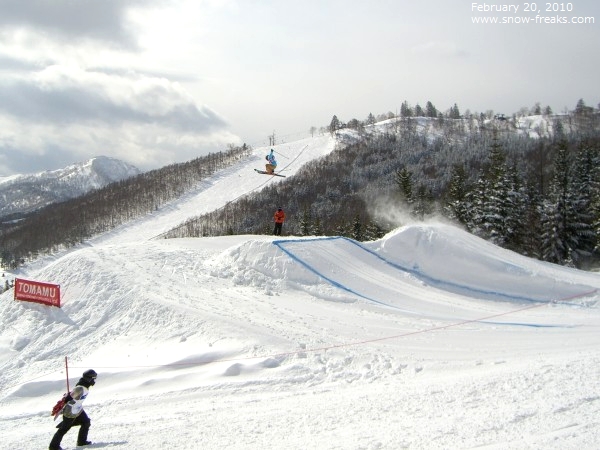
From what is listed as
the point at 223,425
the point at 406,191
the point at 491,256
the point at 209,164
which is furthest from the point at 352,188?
the point at 223,425

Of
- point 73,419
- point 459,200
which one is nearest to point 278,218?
point 73,419

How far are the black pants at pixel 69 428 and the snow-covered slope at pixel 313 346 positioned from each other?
0.23 meters

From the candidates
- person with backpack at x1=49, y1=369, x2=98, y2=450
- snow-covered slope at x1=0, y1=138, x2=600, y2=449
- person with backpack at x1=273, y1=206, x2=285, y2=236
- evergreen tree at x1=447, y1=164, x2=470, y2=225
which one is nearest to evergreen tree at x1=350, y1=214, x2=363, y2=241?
evergreen tree at x1=447, y1=164, x2=470, y2=225

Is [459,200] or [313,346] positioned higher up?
[459,200]

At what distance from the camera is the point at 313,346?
34.6ft

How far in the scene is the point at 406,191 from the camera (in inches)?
1702

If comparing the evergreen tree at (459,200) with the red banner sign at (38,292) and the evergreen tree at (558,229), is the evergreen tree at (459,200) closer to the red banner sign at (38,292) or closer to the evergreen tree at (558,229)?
the evergreen tree at (558,229)

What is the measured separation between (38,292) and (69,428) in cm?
889

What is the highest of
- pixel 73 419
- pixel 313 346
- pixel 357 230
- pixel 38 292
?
pixel 38 292

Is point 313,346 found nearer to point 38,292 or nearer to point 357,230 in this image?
point 38,292

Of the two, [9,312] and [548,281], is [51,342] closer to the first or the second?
[9,312]

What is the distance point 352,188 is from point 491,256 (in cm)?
12646

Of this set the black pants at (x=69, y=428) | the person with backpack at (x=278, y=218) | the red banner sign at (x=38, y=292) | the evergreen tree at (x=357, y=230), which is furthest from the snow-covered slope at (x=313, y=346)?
the evergreen tree at (x=357, y=230)

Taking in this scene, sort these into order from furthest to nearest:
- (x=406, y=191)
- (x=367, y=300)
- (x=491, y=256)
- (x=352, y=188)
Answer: (x=352, y=188)
(x=406, y=191)
(x=491, y=256)
(x=367, y=300)
